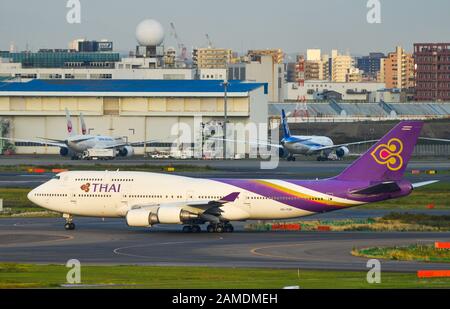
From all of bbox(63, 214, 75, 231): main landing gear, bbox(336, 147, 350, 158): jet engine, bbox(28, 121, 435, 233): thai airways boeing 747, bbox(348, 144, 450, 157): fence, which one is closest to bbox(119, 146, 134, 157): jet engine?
bbox(336, 147, 350, 158): jet engine

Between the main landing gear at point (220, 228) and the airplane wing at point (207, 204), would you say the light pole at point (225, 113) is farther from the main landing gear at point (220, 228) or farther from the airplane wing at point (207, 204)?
the airplane wing at point (207, 204)

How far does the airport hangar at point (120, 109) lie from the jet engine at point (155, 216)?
4088 inches

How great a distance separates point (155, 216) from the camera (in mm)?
77500

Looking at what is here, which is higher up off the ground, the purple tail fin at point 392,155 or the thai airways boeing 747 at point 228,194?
the purple tail fin at point 392,155

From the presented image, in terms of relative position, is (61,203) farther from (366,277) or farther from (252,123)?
(252,123)

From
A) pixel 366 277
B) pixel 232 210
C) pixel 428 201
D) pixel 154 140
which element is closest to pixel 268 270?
pixel 366 277

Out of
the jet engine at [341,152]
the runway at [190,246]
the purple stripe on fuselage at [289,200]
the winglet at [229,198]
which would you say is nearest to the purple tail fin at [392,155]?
the purple stripe on fuselage at [289,200]

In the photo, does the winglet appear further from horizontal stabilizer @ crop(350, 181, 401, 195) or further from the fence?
the fence

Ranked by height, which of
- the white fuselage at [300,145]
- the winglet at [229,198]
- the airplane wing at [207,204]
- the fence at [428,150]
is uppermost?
the winglet at [229,198]

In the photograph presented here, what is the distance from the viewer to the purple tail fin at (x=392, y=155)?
253 feet

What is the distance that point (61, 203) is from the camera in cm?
8062

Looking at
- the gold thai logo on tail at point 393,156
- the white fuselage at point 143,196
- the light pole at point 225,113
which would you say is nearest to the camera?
the gold thai logo on tail at point 393,156

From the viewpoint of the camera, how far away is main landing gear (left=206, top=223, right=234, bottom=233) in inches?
3100
